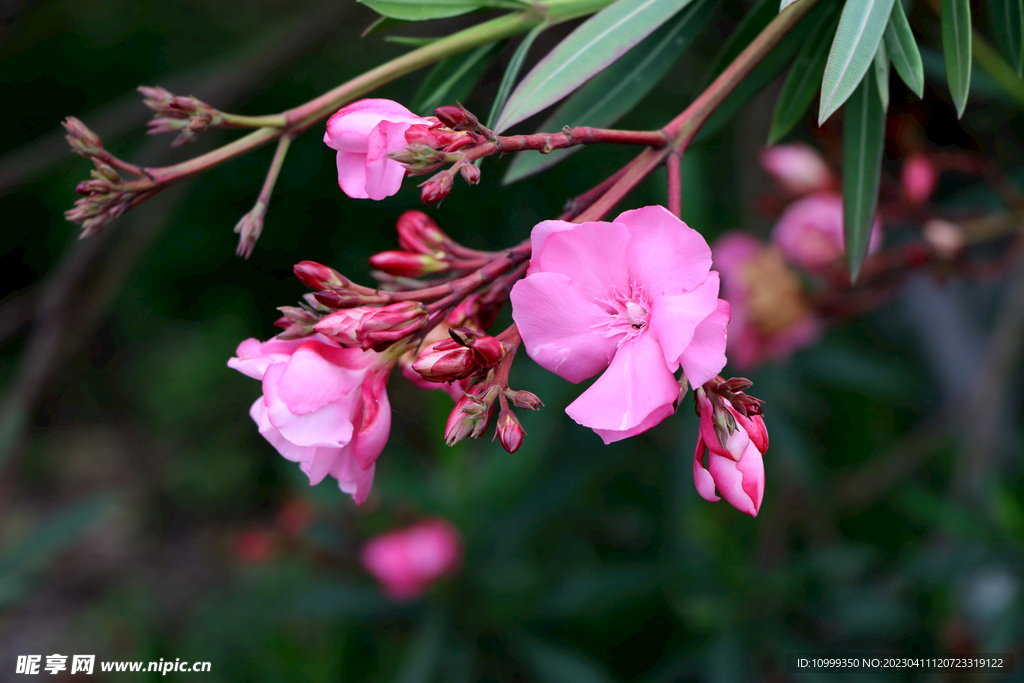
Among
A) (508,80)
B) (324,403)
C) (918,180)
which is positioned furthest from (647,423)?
(918,180)

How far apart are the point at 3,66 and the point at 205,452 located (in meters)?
1.91

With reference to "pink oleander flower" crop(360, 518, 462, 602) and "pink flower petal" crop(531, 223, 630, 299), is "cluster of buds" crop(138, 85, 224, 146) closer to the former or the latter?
"pink flower petal" crop(531, 223, 630, 299)

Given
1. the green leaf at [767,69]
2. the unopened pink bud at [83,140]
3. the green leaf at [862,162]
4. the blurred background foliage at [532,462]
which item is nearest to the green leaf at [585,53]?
the green leaf at [767,69]

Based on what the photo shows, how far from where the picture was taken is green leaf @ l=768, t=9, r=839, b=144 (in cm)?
71

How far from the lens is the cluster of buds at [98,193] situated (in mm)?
592

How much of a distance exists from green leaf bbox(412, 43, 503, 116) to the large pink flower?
22cm

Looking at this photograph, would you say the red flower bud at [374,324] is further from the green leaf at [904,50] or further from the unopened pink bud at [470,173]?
the green leaf at [904,50]

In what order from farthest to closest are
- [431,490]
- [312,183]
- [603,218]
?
[312,183] < [431,490] < [603,218]

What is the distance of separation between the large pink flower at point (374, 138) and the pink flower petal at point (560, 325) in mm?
144

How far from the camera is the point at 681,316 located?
1.56 ft

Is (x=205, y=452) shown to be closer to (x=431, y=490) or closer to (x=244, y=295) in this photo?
(x=244, y=295)

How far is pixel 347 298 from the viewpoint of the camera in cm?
55

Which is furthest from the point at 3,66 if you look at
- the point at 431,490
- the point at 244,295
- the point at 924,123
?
the point at 924,123

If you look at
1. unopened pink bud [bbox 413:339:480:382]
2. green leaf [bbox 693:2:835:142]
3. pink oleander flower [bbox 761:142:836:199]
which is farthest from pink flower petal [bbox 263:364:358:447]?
pink oleander flower [bbox 761:142:836:199]
